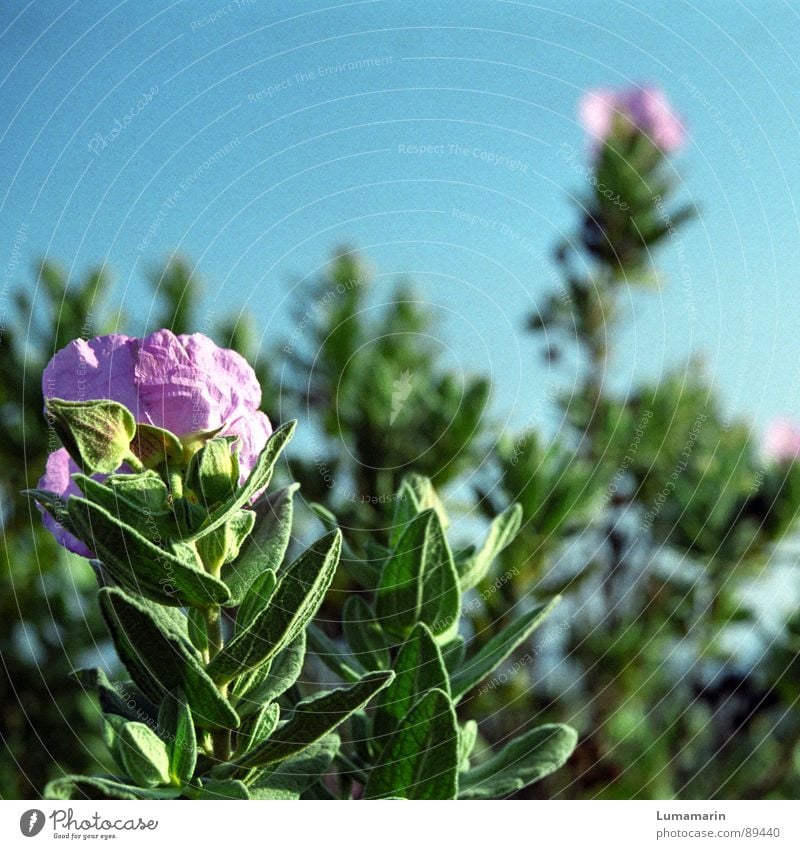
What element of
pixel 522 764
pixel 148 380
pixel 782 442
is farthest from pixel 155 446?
pixel 782 442

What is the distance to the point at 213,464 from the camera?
1.21ft

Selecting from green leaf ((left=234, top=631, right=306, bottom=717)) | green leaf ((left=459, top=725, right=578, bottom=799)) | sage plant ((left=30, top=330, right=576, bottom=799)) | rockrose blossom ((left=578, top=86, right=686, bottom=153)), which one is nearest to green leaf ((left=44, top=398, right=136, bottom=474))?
sage plant ((left=30, top=330, right=576, bottom=799))

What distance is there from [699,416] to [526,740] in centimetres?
57

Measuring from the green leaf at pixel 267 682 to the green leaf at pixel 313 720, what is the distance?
0.01 metres

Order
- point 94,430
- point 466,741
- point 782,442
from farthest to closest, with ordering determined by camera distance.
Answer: point 782,442, point 466,741, point 94,430

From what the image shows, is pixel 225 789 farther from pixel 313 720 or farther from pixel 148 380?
pixel 148 380

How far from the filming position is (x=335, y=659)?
19.6 inches

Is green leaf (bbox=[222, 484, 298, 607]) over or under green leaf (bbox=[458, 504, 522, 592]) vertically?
over

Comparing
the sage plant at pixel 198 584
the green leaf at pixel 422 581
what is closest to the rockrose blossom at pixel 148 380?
the sage plant at pixel 198 584

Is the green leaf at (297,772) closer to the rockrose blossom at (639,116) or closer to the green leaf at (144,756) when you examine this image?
the green leaf at (144,756)

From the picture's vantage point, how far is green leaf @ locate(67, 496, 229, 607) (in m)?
0.34

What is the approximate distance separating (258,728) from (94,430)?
5.2 inches

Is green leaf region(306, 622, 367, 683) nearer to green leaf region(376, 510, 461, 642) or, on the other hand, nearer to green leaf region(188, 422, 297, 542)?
green leaf region(376, 510, 461, 642)
